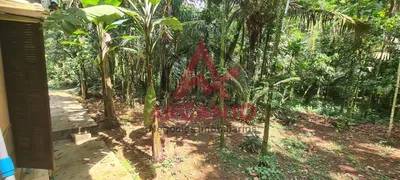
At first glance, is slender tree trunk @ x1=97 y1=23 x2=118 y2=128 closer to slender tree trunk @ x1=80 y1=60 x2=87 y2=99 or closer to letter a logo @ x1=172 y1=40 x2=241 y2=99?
letter a logo @ x1=172 y1=40 x2=241 y2=99

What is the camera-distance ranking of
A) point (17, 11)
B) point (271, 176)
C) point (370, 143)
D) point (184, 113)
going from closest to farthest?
point (17, 11)
point (271, 176)
point (370, 143)
point (184, 113)

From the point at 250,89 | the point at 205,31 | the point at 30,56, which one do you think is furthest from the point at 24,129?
the point at 205,31

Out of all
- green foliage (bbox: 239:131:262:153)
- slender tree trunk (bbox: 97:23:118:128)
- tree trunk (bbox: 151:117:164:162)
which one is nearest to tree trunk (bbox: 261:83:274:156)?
green foliage (bbox: 239:131:262:153)

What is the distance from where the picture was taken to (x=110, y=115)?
4828 millimetres

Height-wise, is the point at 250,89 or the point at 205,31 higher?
the point at 205,31

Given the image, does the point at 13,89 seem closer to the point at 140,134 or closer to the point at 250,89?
the point at 140,134

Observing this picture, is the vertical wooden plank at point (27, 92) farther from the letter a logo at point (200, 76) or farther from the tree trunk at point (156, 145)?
the letter a logo at point (200, 76)

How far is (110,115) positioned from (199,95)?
346 cm

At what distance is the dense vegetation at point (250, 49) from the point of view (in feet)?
11.1

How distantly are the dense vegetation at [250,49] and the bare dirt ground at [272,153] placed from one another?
346 millimetres

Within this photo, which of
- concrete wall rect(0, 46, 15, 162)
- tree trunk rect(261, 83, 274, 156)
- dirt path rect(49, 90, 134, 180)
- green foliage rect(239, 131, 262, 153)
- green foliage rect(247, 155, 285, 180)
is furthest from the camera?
green foliage rect(239, 131, 262, 153)

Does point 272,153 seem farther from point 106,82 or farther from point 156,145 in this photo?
point 106,82

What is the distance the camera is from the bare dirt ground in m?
3.55

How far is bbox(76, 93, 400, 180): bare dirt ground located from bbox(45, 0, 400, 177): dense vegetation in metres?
0.35
